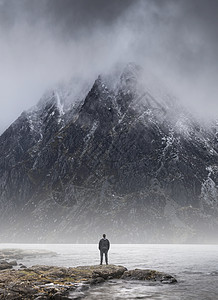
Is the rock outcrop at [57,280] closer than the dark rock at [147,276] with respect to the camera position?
Yes

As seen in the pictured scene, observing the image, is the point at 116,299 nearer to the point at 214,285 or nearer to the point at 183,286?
the point at 183,286

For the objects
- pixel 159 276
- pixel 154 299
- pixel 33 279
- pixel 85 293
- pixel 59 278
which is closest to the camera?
pixel 154 299

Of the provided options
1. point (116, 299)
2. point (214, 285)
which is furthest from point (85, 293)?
point (214, 285)

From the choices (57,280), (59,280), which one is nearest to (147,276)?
(59,280)

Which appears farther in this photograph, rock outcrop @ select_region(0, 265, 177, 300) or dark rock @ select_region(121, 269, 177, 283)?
dark rock @ select_region(121, 269, 177, 283)

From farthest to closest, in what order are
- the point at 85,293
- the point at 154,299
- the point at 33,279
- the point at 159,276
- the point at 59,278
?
the point at 159,276 < the point at 59,278 < the point at 33,279 < the point at 85,293 < the point at 154,299

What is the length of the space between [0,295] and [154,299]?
36.4 ft

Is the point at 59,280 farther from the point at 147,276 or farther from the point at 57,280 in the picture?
the point at 147,276

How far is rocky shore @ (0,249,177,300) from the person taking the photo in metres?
22.4

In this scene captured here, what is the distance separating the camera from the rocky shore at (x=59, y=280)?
22.4m

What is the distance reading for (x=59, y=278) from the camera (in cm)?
2867

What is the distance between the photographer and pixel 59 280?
90.5 feet

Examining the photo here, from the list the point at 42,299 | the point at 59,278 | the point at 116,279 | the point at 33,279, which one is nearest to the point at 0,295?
the point at 42,299

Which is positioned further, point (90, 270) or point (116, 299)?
point (90, 270)
